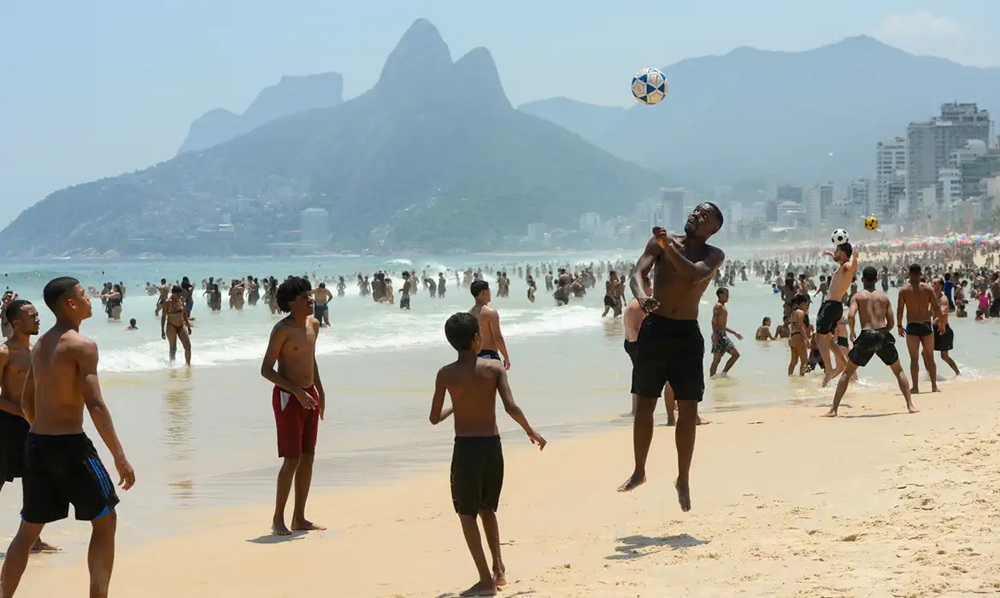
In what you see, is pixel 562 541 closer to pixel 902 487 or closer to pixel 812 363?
pixel 902 487

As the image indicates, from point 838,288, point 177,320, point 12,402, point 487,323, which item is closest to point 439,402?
point 12,402

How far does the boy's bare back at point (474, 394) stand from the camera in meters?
5.16

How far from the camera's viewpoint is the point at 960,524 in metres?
5.41

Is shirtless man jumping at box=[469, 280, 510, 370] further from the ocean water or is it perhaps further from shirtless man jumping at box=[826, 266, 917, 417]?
shirtless man jumping at box=[826, 266, 917, 417]

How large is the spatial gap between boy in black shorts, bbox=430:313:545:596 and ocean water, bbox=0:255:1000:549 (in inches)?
92.7

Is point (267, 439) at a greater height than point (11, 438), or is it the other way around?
point (11, 438)

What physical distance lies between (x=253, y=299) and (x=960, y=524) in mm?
38029

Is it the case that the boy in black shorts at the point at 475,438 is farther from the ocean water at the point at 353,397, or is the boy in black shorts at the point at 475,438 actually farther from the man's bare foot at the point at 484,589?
the ocean water at the point at 353,397

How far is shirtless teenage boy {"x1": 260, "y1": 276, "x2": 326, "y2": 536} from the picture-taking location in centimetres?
677

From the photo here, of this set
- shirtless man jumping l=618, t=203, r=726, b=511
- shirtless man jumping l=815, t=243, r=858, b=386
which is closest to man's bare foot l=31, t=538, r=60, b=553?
shirtless man jumping l=618, t=203, r=726, b=511

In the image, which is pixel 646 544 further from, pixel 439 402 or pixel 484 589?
pixel 439 402

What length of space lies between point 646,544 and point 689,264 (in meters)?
1.51

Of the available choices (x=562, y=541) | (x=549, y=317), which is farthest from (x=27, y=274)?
(x=562, y=541)

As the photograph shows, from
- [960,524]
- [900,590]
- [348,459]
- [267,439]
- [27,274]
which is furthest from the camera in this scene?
[27,274]
